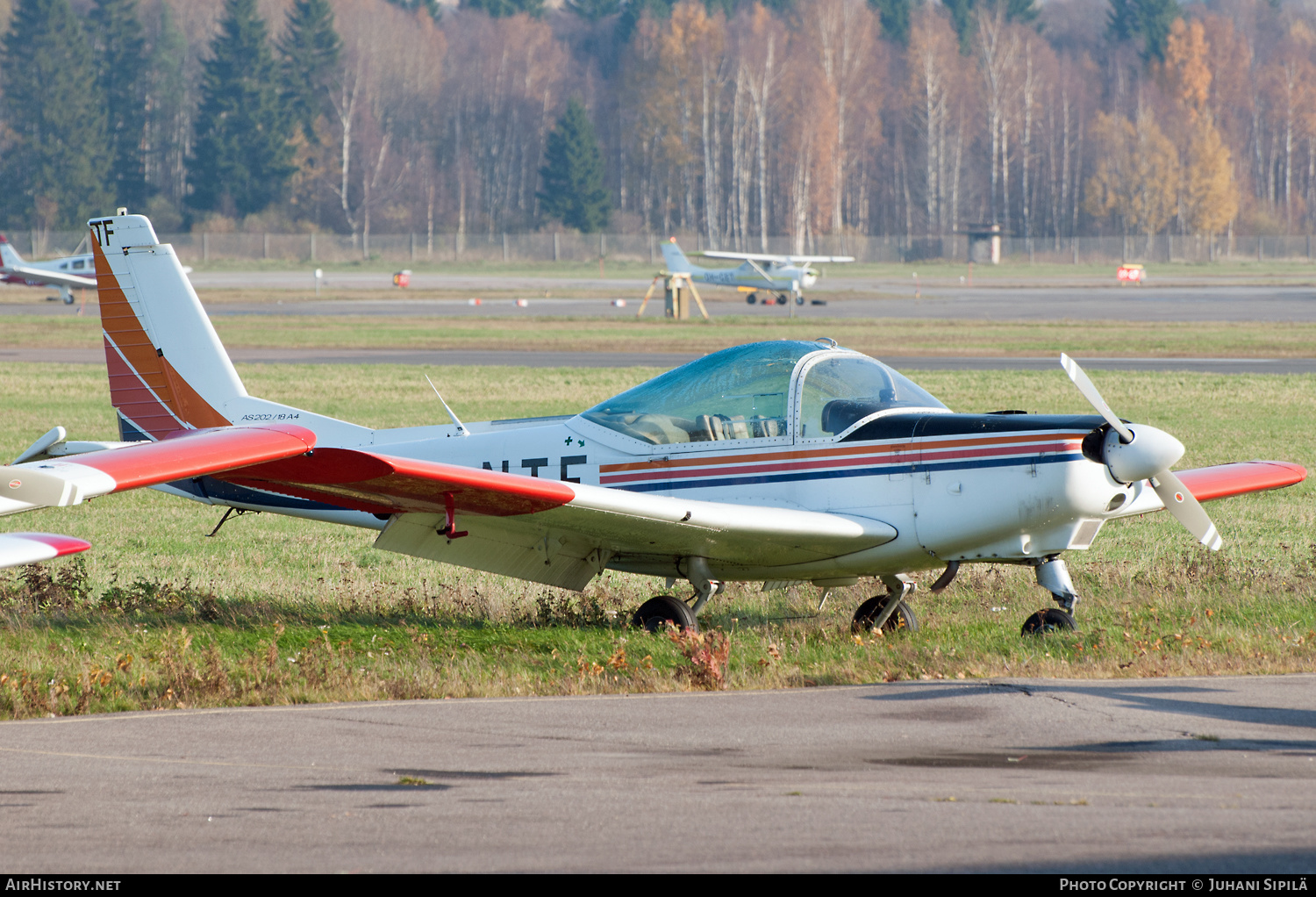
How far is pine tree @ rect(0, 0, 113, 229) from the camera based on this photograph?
4267 inches

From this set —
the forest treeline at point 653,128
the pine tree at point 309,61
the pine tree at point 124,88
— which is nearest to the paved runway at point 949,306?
the forest treeline at point 653,128

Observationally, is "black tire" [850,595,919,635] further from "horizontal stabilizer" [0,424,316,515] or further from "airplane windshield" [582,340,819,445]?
"horizontal stabilizer" [0,424,316,515]

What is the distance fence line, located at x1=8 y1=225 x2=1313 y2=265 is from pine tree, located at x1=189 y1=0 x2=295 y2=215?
4.93 meters

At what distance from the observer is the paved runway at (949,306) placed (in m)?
53.7

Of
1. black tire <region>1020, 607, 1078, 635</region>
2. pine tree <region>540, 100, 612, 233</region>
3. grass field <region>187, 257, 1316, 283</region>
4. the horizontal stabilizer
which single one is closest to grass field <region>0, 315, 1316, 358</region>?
black tire <region>1020, 607, 1078, 635</region>

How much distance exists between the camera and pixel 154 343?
11016 mm

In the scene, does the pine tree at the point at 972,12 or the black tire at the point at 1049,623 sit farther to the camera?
the pine tree at the point at 972,12

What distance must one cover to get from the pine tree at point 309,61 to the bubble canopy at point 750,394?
362ft

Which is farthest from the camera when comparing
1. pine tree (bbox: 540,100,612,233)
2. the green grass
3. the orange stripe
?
pine tree (bbox: 540,100,612,233)

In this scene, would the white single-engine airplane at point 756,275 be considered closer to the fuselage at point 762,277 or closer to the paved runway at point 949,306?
the fuselage at point 762,277

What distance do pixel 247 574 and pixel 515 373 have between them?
60.6 ft

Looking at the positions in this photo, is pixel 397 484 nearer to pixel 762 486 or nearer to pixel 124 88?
pixel 762 486
